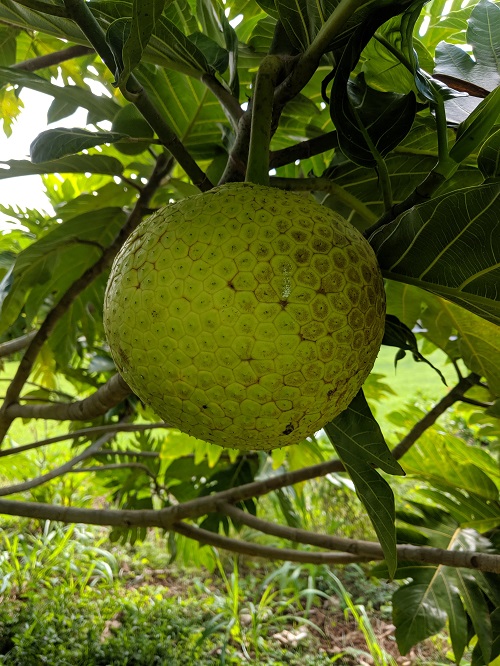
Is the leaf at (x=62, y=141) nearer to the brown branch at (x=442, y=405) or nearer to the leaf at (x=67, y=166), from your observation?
the leaf at (x=67, y=166)

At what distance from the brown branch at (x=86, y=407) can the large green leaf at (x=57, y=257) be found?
0.17 m

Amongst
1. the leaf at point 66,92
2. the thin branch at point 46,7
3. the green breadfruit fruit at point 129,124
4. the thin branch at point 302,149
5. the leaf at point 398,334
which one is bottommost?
the leaf at point 398,334

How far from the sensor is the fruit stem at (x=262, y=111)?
21.9 inches

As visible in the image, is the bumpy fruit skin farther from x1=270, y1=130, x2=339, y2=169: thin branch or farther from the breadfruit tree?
x1=270, y1=130, x2=339, y2=169: thin branch

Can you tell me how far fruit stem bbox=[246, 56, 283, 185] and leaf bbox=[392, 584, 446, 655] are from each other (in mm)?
1044

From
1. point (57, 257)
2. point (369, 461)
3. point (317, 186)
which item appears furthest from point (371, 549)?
point (57, 257)

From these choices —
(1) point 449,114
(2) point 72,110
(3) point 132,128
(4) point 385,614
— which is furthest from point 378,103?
(4) point 385,614

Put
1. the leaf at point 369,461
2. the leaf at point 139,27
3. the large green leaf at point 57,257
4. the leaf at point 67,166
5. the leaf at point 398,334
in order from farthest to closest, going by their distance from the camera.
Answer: the large green leaf at point 57,257, the leaf at point 67,166, the leaf at point 398,334, the leaf at point 369,461, the leaf at point 139,27

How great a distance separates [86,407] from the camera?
3.26ft

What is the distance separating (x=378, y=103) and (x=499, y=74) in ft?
0.57

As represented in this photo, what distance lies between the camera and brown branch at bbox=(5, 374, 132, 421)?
34.7 inches

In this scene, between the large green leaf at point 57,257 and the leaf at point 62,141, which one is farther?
the large green leaf at point 57,257

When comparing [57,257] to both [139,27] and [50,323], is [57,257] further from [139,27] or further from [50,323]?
[139,27]

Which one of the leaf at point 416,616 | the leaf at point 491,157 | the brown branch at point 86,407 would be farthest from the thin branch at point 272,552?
the leaf at point 491,157
